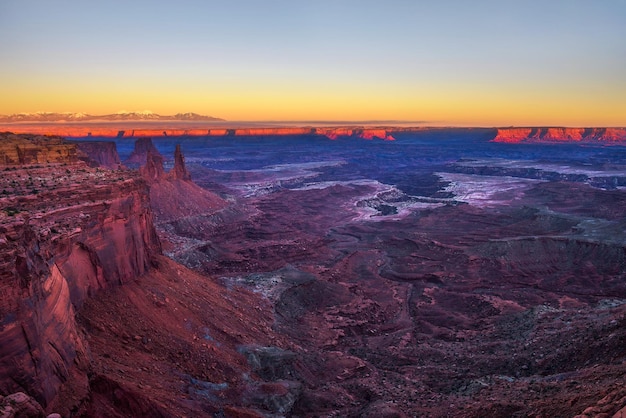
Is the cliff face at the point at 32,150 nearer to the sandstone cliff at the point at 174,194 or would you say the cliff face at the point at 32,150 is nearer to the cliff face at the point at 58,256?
the cliff face at the point at 58,256

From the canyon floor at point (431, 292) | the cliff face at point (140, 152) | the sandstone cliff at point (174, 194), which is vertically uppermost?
the cliff face at point (140, 152)

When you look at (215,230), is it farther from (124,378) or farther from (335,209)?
(124,378)

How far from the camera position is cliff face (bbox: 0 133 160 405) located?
12492 millimetres

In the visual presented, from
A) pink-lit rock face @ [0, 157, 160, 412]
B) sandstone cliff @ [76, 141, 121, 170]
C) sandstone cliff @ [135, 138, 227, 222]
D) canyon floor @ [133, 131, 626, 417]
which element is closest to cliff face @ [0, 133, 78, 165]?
pink-lit rock face @ [0, 157, 160, 412]

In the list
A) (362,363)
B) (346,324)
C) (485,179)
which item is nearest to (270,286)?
A: (346,324)

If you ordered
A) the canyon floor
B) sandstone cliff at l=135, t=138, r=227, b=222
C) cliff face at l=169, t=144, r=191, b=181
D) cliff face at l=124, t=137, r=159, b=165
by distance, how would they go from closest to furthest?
1. the canyon floor
2. sandstone cliff at l=135, t=138, r=227, b=222
3. cliff face at l=169, t=144, r=191, b=181
4. cliff face at l=124, t=137, r=159, b=165

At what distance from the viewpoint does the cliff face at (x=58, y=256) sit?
12.5 m

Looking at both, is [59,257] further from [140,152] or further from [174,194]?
[140,152]

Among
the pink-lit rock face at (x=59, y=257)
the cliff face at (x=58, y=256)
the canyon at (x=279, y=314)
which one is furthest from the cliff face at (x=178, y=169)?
the pink-lit rock face at (x=59, y=257)

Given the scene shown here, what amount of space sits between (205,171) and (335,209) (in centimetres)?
6030

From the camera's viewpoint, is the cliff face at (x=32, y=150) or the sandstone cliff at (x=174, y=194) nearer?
the cliff face at (x=32, y=150)

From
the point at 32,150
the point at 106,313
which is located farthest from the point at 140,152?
the point at 106,313

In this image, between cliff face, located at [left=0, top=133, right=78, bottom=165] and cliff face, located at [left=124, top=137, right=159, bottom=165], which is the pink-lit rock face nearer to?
cliff face, located at [left=0, top=133, right=78, bottom=165]

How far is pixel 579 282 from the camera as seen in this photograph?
48.9 meters
